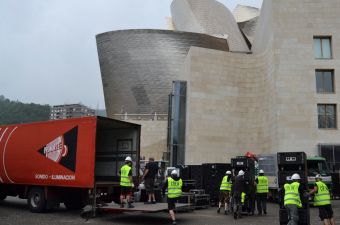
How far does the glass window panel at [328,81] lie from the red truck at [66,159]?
24.2 m

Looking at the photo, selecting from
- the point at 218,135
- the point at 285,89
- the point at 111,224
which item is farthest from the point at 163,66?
the point at 111,224

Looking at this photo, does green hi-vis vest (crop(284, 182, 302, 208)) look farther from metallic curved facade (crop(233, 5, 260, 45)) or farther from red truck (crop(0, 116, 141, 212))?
metallic curved facade (crop(233, 5, 260, 45))

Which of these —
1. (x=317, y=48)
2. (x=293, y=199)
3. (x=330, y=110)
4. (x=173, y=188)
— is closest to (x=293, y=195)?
(x=293, y=199)

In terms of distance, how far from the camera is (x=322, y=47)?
33.9 metres

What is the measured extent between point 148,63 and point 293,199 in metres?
46.6

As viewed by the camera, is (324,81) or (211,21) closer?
(324,81)

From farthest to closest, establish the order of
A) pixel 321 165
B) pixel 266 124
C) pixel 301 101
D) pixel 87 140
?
pixel 266 124 < pixel 301 101 < pixel 321 165 < pixel 87 140

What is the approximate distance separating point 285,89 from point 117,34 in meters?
29.7

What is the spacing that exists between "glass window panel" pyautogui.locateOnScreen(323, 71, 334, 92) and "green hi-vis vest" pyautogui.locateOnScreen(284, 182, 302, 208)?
2628 cm

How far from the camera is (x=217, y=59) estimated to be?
1481 inches

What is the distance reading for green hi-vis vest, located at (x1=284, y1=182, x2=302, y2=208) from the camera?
953 centimetres

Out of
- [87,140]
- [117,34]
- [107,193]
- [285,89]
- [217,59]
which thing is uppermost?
[117,34]

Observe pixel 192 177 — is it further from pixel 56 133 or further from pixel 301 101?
pixel 301 101

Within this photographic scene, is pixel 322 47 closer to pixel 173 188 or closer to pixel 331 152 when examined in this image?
pixel 331 152
